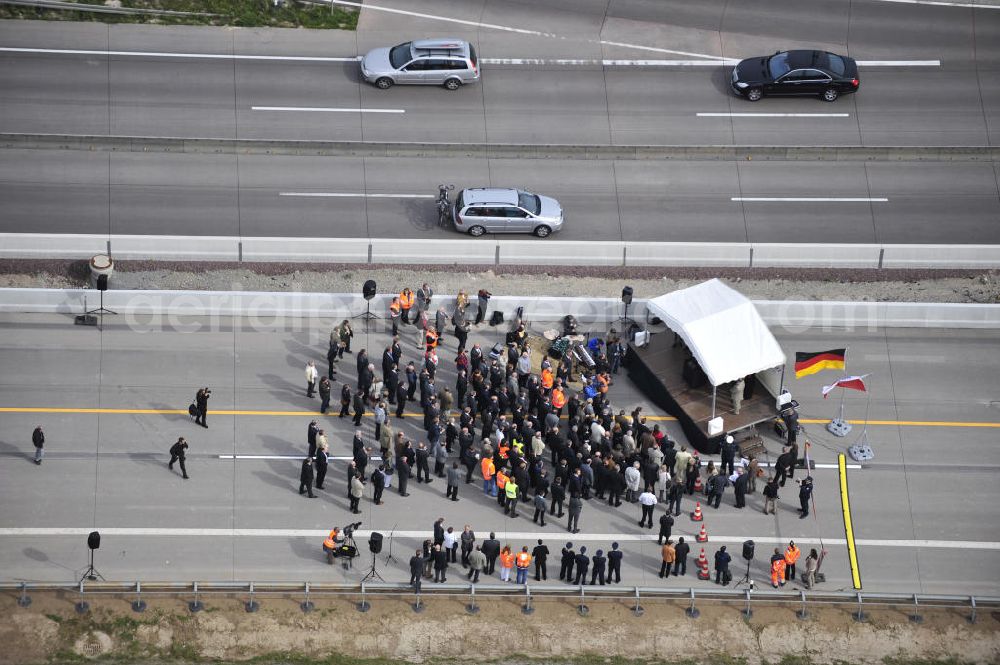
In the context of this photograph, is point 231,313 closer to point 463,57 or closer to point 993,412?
point 463,57

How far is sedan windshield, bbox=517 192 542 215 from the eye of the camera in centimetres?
4984

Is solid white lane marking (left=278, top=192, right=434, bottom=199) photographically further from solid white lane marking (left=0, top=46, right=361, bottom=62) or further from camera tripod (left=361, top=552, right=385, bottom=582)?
camera tripod (left=361, top=552, right=385, bottom=582)

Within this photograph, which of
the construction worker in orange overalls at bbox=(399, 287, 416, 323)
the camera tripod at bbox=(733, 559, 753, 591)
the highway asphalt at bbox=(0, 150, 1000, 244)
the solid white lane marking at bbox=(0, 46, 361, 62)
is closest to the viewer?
the camera tripod at bbox=(733, 559, 753, 591)

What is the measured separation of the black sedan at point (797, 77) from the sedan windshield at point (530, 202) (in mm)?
9202

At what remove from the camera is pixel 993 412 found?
44.3 meters

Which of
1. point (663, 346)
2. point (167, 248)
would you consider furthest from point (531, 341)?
point (167, 248)

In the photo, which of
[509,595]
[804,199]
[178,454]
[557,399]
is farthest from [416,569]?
[804,199]

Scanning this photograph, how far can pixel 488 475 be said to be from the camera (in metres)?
40.8

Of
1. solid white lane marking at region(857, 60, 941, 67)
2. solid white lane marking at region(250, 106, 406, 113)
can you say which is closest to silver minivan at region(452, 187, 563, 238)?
solid white lane marking at region(250, 106, 406, 113)

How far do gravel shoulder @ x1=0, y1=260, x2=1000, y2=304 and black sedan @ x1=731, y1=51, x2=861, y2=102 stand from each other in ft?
26.8

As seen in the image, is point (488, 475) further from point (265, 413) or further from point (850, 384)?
point (850, 384)

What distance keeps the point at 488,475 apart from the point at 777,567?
24.1 ft

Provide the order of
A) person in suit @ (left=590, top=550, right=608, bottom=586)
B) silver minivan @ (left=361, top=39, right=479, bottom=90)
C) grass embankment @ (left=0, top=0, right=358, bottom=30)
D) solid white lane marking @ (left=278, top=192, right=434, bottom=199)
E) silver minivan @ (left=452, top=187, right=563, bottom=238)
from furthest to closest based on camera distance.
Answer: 1. grass embankment @ (left=0, top=0, right=358, bottom=30)
2. silver minivan @ (left=361, top=39, right=479, bottom=90)
3. solid white lane marking @ (left=278, top=192, right=434, bottom=199)
4. silver minivan @ (left=452, top=187, right=563, bottom=238)
5. person in suit @ (left=590, top=550, right=608, bottom=586)

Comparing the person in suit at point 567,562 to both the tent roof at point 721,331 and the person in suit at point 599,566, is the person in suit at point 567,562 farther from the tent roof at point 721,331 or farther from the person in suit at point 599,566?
the tent roof at point 721,331
